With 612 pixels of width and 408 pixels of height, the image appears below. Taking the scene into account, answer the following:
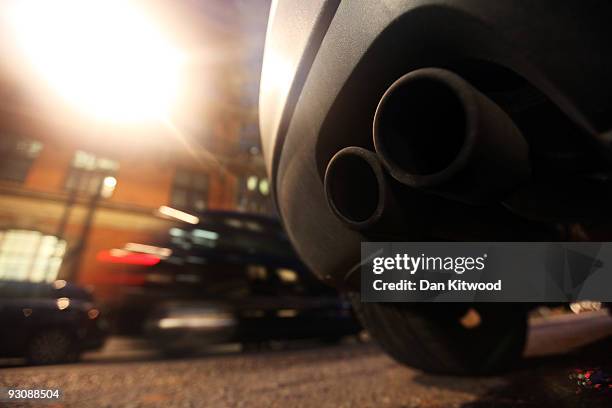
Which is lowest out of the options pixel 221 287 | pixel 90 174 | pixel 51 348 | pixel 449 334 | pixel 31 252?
pixel 51 348

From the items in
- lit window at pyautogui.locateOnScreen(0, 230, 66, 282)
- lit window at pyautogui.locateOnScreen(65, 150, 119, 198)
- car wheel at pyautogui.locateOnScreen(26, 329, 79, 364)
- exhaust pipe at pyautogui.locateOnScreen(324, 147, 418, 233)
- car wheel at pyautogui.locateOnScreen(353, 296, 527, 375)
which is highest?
lit window at pyautogui.locateOnScreen(65, 150, 119, 198)

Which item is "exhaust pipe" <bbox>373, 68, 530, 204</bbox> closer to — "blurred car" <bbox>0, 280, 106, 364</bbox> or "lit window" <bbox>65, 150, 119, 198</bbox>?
"blurred car" <bbox>0, 280, 106, 364</bbox>

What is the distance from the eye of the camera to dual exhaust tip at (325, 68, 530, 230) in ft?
1.78

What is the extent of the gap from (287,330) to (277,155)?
10.0ft

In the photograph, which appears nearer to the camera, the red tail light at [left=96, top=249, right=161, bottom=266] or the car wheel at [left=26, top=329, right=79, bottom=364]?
the car wheel at [left=26, top=329, right=79, bottom=364]

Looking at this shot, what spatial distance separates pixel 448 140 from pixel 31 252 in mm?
10777

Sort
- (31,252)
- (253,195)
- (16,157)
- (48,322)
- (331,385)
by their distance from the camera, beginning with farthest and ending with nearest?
(253,195)
(16,157)
(31,252)
(48,322)
(331,385)

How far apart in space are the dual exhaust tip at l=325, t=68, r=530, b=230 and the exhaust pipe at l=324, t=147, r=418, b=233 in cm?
2

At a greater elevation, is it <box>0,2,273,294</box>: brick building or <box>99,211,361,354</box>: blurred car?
<box>0,2,273,294</box>: brick building

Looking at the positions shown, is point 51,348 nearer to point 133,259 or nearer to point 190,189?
point 133,259

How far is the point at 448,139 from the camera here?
0.63 metres

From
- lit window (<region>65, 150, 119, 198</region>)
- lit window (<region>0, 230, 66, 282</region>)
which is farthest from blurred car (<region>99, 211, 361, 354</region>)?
lit window (<region>65, 150, 119, 198</region>)

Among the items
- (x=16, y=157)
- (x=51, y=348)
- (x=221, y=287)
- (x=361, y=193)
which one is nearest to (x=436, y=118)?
(x=361, y=193)

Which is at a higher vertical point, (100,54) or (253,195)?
(253,195)
